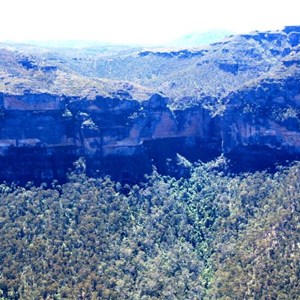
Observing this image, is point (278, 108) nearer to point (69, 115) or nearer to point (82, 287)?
point (69, 115)

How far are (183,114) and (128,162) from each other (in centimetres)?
1412

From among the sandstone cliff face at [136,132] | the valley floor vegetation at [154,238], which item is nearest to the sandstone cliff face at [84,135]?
the sandstone cliff face at [136,132]

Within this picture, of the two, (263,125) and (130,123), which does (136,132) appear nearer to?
(130,123)

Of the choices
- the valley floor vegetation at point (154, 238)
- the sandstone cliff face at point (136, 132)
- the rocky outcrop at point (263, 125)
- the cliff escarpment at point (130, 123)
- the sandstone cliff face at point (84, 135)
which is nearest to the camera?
the valley floor vegetation at point (154, 238)

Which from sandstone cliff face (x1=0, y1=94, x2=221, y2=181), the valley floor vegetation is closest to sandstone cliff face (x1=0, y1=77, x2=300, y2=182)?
sandstone cliff face (x1=0, y1=94, x2=221, y2=181)

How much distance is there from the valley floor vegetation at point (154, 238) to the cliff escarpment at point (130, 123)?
382cm

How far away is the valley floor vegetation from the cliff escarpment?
382 cm

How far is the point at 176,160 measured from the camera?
95188 mm

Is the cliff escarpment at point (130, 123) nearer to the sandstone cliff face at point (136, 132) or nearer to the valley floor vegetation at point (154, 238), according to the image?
the sandstone cliff face at point (136, 132)

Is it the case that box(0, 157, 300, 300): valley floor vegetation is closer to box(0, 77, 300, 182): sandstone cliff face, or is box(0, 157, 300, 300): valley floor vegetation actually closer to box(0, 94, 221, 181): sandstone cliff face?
box(0, 94, 221, 181): sandstone cliff face

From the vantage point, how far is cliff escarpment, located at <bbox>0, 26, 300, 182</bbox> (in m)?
86.2

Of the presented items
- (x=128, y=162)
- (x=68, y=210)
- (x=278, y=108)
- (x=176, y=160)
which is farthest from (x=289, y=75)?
(x=68, y=210)

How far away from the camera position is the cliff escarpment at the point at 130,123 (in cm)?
8625

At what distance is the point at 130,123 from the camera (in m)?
91.1
